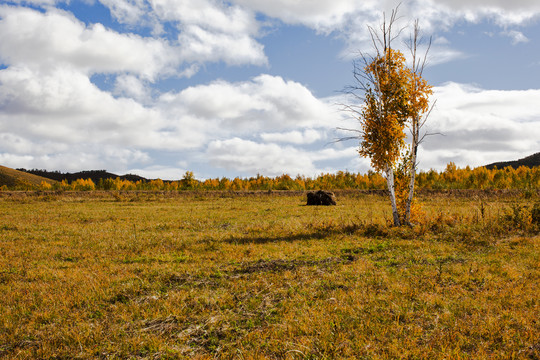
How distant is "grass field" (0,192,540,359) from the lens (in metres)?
5.89

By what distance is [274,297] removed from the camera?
8008 mm

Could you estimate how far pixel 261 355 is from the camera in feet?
17.9

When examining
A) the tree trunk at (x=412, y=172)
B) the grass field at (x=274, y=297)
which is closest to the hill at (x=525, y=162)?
the tree trunk at (x=412, y=172)

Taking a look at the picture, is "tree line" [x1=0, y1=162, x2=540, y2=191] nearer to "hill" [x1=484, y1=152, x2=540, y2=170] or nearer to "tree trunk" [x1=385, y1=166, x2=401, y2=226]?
"tree trunk" [x1=385, y1=166, x2=401, y2=226]

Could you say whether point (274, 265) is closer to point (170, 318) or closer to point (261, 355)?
point (170, 318)

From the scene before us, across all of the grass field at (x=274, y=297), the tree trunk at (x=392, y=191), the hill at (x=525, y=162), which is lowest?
the grass field at (x=274, y=297)

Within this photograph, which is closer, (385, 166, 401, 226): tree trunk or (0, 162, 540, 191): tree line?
(385, 166, 401, 226): tree trunk

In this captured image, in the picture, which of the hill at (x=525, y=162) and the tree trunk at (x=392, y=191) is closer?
the tree trunk at (x=392, y=191)

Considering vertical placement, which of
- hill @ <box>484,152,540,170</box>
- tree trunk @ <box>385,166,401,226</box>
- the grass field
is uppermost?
hill @ <box>484,152,540,170</box>

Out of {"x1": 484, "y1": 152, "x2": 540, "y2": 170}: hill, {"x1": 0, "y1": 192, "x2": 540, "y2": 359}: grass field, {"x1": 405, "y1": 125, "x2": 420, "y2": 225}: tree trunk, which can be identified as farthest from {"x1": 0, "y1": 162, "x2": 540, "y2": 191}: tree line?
{"x1": 484, "y1": 152, "x2": 540, "y2": 170}: hill

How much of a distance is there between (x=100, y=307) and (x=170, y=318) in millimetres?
2097

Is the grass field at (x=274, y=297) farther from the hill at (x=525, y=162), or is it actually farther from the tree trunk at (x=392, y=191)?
the hill at (x=525, y=162)

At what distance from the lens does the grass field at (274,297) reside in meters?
5.89

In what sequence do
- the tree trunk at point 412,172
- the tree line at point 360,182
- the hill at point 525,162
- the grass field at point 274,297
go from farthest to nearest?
the hill at point 525,162, the tree line at point 360,182, the tree trunk at point 412,172, the grass field at point 274,297
